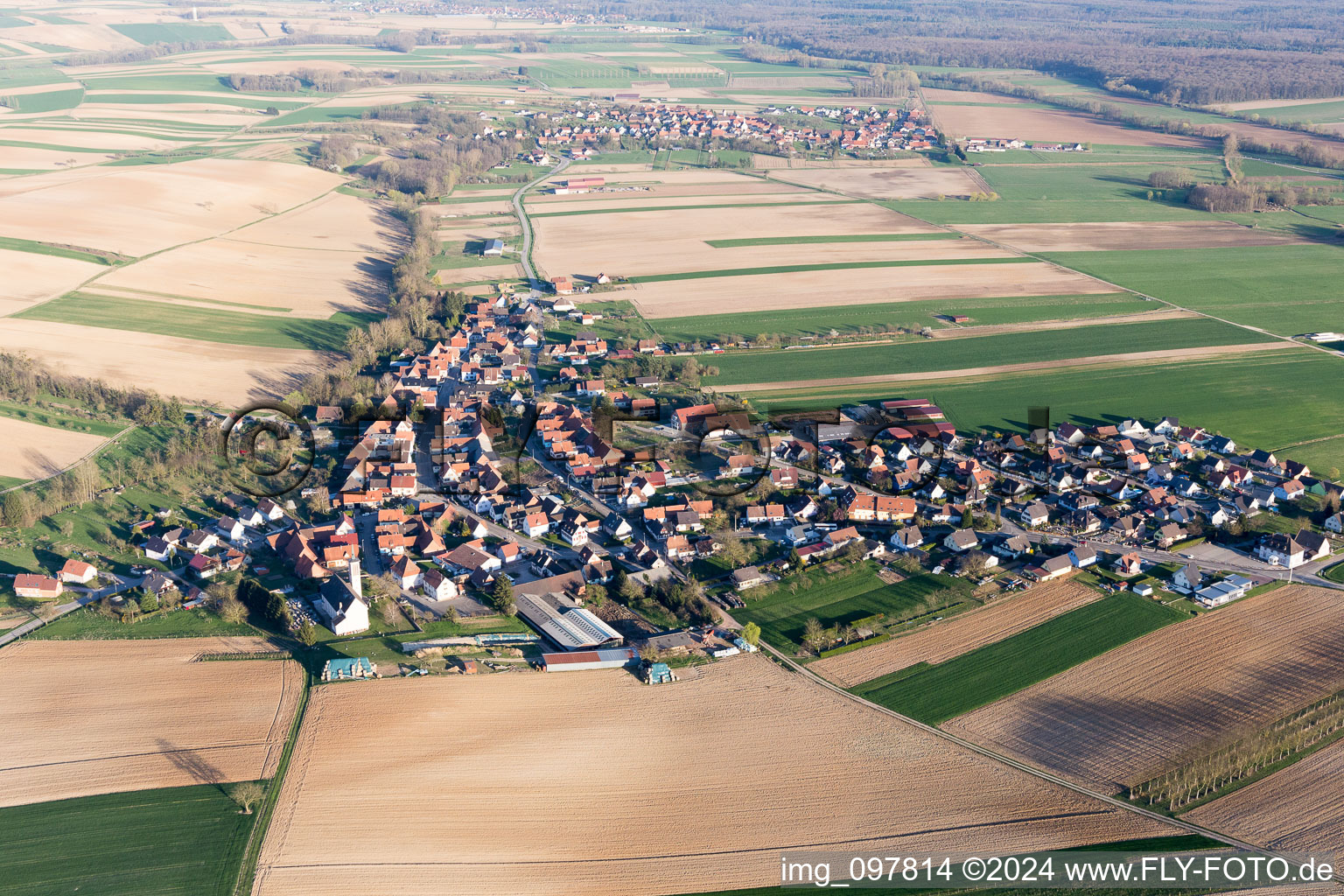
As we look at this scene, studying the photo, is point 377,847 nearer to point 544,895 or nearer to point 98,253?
point 544,895

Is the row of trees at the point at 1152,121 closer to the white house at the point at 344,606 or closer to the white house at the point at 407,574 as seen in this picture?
the white house at the point at 407,574

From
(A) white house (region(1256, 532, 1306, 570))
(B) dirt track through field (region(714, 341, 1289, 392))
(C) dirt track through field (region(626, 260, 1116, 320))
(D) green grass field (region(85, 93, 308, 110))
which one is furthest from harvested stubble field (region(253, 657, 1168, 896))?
(D) green grass field (region(85, 93, 308, 110))

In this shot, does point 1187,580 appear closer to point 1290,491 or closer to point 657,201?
point 1290,491

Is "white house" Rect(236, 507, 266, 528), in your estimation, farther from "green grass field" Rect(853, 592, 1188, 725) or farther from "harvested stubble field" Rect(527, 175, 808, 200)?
"harvested stubble field" Rect(527, 175, 808, 200)

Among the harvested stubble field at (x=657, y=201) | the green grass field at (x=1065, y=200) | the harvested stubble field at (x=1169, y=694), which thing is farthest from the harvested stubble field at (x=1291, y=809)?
the harvested stubble field at (x=657, y=201)

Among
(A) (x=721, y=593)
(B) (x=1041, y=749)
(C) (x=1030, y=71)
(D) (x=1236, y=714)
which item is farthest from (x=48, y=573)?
(C) (x=1030, y=71)

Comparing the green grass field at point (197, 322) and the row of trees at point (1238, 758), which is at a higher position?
the green grass field at point (197, 322)
